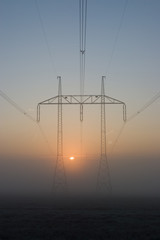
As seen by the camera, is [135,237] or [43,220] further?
[43,220]

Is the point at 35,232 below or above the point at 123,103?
below

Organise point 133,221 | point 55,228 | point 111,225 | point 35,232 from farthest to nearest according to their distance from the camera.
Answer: point 133,221
point 111,225
point 55,228
point 35,232

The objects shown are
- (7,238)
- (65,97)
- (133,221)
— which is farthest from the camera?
(65,97)

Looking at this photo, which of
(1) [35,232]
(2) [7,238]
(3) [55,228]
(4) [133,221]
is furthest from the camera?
(4) [133,221]

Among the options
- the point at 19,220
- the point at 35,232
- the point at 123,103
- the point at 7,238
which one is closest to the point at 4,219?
the point at 19,220

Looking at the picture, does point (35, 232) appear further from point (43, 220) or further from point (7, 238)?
point (43, 220)

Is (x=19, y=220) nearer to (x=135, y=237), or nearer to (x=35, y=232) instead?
(x=35, y=232)

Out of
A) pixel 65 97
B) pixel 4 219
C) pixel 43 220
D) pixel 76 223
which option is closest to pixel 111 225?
pixel 76 223

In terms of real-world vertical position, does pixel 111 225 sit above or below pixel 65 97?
below

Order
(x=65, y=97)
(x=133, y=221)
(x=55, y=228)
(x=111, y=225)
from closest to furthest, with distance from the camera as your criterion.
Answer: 1. (x=55, y=228)
2. (x=111, y=225)
3. (x=133, y=221)
4. (x=65, y=97)
